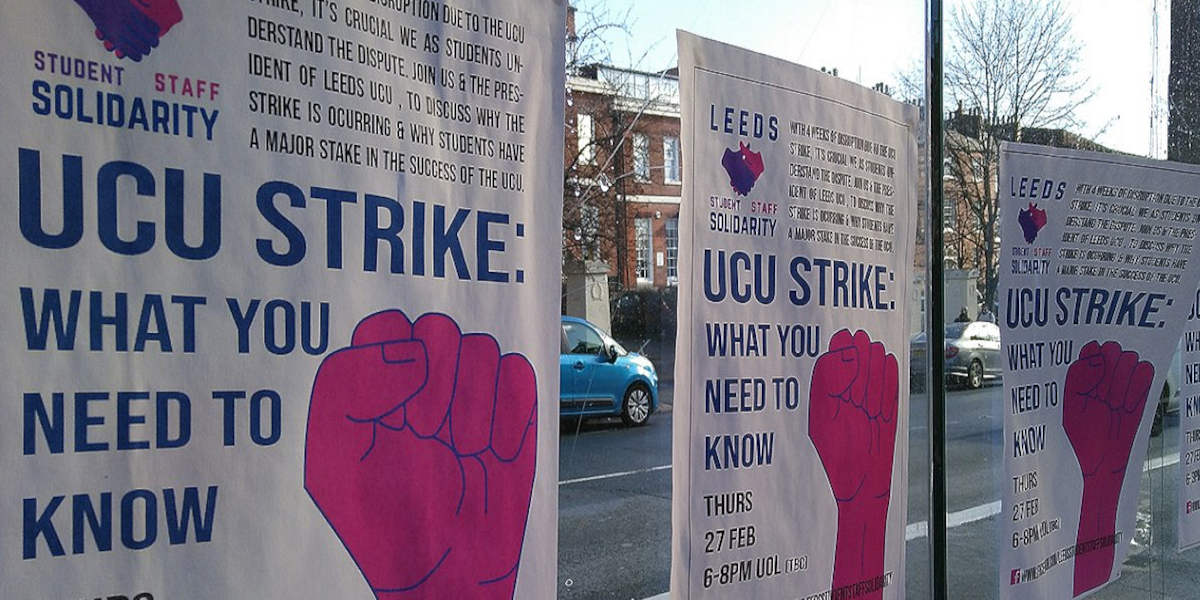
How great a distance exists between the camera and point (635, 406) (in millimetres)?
1785

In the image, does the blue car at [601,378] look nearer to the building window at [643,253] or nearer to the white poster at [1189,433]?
the building window at [643,253]

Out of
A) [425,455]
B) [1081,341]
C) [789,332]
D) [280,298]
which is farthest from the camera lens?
[1081,341]

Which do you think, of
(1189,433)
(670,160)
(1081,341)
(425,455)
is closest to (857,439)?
(670,160)

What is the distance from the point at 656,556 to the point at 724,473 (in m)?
0.21

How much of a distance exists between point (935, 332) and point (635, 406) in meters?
0.97

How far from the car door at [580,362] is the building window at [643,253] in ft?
0.44

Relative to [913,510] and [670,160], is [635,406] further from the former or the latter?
[913,510]

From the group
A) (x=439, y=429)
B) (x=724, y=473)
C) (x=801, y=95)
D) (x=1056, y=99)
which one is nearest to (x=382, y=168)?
(x=439, y=429)

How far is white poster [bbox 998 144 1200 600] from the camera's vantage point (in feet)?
8.48

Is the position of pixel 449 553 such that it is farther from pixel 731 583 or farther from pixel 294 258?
pixel 731 583

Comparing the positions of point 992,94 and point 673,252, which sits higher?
point 992,94

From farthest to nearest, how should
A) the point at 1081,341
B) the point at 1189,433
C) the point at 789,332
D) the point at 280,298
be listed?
the point at 1189,433 → the point at 1081,341 → the point at 789,332 → the point at 280,298

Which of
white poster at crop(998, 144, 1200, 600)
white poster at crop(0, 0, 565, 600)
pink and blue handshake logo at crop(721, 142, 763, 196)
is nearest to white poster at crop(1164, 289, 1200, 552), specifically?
white poster at crop(998, 144, 1200, 600)

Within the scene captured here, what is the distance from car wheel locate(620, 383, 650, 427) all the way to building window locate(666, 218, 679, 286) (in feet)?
0.59
